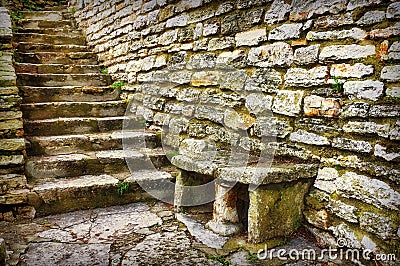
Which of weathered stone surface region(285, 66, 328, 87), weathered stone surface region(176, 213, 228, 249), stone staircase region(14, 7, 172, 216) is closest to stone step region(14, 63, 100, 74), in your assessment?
stone staircase region(14, 7, 172, 216)

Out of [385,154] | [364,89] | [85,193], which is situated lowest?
[85,193]

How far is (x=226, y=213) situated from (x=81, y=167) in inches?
59.0

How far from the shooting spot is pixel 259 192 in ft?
6.73

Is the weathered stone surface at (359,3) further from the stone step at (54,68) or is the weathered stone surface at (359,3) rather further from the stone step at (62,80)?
the stone step at (54,68)

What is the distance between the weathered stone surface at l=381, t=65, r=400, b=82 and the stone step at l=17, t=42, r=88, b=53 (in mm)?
4718

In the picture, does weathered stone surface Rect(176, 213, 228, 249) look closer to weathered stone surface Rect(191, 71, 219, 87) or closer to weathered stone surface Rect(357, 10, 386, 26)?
weathered stone surface Rect(191, 71, 219, 87)

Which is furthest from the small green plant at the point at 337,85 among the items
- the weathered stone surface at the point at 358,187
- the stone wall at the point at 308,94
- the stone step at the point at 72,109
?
the stone step at the point at 72,109

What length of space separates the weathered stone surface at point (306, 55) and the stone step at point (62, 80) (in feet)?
10.5

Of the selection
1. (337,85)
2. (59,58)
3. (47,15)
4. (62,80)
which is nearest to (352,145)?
(337,85)

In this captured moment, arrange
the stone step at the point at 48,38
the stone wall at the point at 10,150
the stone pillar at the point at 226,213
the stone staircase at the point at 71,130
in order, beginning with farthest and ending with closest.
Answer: the stone step at the point at 48,38, the stone staircase at the point at 71,130, the stone wall at the point at 10,150, the stone pillar at the point at 226,213

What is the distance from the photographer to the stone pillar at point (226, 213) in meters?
2.30

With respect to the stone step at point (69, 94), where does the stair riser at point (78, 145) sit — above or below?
below

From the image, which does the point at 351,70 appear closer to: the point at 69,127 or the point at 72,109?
the point at 69,127

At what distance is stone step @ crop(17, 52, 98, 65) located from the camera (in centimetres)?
474
